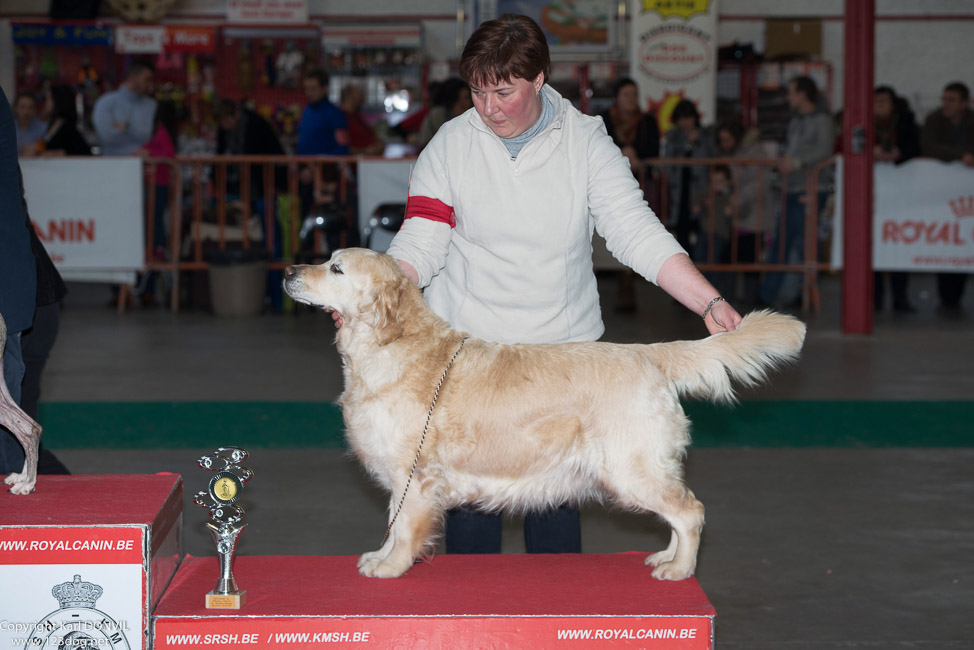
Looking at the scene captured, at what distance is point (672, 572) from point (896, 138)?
25.5 ft

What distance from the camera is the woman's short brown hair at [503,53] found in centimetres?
229

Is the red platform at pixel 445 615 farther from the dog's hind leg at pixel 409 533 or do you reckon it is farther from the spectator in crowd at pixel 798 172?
the spectator in crowd at pixel 798 172

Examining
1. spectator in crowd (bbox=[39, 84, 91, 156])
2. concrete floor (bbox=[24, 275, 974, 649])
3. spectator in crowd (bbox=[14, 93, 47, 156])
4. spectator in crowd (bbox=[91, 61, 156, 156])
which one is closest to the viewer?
concrete floor (bbox=[24, 275, 974, 649])

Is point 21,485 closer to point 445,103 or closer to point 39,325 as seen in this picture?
point 39,325

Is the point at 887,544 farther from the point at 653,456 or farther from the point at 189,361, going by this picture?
the point at 189,361

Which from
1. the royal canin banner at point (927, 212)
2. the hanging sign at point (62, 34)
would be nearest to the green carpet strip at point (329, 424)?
the royal canin banner at point (927, 212)

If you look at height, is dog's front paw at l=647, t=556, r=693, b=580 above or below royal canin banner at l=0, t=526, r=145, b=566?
below

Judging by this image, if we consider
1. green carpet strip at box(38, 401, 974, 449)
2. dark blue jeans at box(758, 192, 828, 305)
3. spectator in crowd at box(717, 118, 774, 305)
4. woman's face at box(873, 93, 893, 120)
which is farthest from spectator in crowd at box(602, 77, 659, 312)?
green carpet strip at box(38, 401, 974, 449)

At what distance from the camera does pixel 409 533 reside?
7.32ft

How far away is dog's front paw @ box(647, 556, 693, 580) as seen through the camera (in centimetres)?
223

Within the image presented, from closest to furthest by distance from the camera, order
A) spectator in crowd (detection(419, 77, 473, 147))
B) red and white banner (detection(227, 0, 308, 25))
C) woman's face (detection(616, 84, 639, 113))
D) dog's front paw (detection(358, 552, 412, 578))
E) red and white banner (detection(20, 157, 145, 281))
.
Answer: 1. dog's front paw (detection(358, 552, 412, 578))
2. spectator in crowd (detection(419, 77, 473, 147))
3. red and white banner (detection(20, 157, 145, 281))
4. woman's face (detection(616, 84, 639, 113))
5. red and white banner (detection(227, 0, 308, 25))

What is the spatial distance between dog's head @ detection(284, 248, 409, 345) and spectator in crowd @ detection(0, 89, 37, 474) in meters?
0.75

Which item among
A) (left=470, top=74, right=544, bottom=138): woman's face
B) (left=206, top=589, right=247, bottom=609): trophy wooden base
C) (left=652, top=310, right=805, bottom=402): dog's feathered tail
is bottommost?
(left=206, top=589, right=247, bottom=609): trophy wooden base

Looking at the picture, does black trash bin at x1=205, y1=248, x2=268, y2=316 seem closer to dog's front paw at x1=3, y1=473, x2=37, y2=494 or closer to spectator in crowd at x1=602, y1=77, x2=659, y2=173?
spectator in crowd at x1=602, y1=77, x2=659, y2=173
